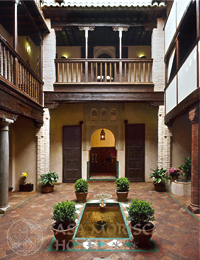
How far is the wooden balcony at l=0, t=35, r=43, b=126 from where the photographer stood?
486cm

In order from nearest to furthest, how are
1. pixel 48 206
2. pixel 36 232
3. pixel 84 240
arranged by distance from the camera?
pixel 84 240 < pixel 36 232 < pixel 48 206

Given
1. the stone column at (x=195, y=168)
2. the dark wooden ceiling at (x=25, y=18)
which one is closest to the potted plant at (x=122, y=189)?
the stone column at (x=195, y=168)

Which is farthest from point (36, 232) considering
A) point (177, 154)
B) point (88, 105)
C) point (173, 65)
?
point (173, 65)

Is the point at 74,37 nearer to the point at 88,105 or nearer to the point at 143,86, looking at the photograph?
the point at 88,105

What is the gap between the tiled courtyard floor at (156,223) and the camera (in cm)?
340

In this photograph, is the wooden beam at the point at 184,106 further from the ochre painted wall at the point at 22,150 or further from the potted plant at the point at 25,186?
the potted plant at the point at 25,186

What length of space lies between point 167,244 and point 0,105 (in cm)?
490

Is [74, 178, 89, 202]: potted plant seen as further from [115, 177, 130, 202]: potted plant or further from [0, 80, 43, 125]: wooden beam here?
[0, 80, 43, 125]: wooden beam

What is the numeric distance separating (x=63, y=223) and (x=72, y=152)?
20.1ft

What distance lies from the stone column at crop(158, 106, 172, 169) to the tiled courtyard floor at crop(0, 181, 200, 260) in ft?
4.23

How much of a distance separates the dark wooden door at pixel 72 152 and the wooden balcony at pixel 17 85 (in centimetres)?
236

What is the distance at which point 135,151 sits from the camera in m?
9.80

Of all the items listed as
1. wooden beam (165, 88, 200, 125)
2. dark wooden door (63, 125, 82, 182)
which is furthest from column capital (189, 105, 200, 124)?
dark wooden door (63, 125, 82, 182)

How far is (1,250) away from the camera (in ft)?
11.7
